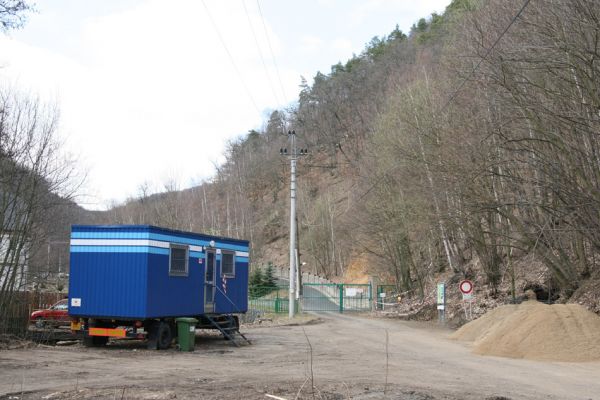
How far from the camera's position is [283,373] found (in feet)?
39.5

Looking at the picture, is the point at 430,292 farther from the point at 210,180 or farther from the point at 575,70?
the point at 210,180

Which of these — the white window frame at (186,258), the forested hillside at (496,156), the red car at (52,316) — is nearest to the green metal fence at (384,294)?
the forested hillside at (496,156)

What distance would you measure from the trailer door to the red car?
208 inches

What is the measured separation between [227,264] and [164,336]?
392 cm

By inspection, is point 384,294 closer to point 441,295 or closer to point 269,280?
point 441,295

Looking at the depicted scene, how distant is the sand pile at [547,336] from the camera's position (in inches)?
624

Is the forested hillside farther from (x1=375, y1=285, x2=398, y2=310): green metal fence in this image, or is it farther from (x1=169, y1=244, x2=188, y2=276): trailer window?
(x1=169, y1=244, x2=188, y2=276): trailer window

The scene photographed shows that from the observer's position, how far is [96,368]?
40.6ft

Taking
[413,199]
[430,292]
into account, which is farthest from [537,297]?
[430,292]

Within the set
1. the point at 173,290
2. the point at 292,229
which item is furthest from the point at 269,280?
the point at 173,290

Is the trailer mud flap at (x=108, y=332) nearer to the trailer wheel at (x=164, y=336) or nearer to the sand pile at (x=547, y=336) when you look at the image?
the trailer wheel at (x=164, y=336)

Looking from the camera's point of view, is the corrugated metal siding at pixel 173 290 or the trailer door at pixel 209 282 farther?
the trailer door at pixel 209 282

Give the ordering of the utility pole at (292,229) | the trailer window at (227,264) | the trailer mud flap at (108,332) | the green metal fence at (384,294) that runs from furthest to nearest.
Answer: the green metal fence at (384,294) < the utility pole at (292,229) < the trailer window at (227,264) < the trailer mud flap at (108,332)

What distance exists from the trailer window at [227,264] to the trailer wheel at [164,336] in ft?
10.5
